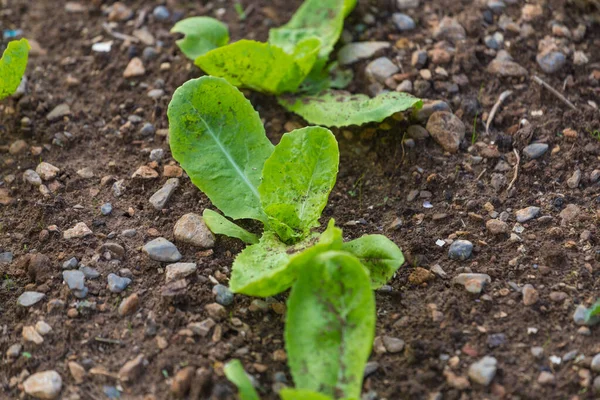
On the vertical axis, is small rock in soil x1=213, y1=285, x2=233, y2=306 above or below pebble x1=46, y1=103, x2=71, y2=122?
below

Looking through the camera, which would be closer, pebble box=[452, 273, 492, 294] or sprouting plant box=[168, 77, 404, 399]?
sprouting plant box=[168, 77, 404, 399]

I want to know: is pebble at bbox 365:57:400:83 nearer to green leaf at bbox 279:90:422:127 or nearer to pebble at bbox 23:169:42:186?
green leaf at bbox 279:90:422:127

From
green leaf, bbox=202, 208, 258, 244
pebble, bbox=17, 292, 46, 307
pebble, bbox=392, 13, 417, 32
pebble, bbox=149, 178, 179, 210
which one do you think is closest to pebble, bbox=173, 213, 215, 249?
green leaf, bbox=202, 208, 258, 244

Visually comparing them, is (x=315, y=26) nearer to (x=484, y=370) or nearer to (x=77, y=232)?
(x=77, y=232)

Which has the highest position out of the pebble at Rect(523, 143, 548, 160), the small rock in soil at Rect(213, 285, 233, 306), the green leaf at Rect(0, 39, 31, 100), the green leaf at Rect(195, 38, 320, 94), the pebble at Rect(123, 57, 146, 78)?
the green leaf at Rect(0, 39, 31, 100)

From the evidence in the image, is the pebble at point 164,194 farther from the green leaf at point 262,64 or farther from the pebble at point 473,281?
the pebble at point 473,281

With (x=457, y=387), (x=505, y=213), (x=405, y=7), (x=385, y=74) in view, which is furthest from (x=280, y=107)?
(x=457, y=387)

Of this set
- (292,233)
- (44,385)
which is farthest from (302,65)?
(44,385)
